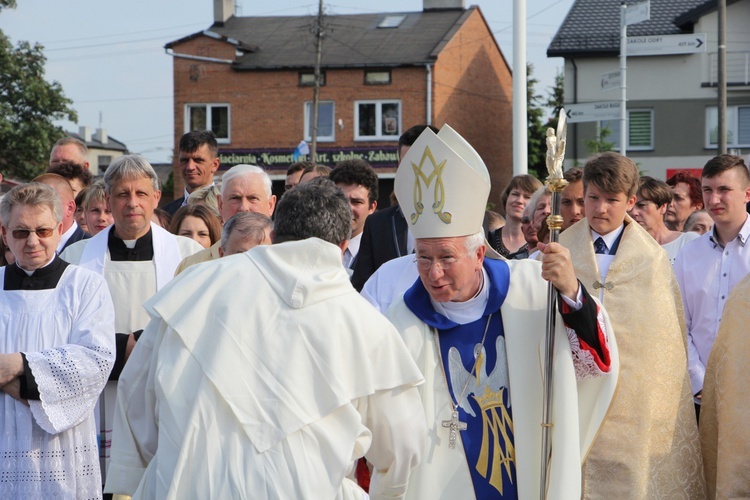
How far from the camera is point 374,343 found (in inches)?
143

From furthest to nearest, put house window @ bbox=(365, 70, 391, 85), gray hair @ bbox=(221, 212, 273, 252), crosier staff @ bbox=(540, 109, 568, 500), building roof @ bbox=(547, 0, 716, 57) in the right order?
house window @ bbox=(365, 70, 391, 85) → building roof @ bbox=(547, 0, 716, 57) → gray hair @ bbox=(221, 212, 273, 252) → crosier staff @ bbox=(540, 109, 568, 500)

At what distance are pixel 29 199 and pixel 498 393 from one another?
246 cm

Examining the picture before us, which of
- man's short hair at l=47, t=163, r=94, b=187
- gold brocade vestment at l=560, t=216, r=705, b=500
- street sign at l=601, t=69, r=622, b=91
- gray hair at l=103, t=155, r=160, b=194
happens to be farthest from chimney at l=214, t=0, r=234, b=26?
gold brocade vestment at l=560, t=216, r=705, b=500

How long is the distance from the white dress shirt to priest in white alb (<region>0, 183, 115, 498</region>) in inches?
143

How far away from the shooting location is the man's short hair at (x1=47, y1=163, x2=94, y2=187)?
8.31 meters

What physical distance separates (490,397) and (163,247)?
253cm

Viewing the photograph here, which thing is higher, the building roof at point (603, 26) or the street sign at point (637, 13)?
the building roof at point (603, 26)

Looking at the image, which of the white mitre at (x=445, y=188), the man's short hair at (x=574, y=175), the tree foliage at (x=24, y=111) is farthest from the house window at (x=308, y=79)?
the white mitre at (x=445, y=188)

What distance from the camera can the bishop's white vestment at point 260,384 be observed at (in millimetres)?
3428

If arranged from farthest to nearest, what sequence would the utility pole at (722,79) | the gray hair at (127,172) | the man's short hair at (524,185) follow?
the utility pole at (722,79)
the man's short hair at (524,185)
the gray hair at (127,172)

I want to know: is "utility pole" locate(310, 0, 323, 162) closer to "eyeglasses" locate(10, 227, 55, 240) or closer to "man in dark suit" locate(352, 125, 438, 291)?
"man in dark suit" locate(352, 125, 438, 291)

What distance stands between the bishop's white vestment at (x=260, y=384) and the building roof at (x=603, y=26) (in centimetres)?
3034

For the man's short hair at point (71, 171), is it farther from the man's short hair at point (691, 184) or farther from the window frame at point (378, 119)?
the window frame at point (378, 119)

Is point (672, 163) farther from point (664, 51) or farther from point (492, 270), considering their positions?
point (492, 270)
